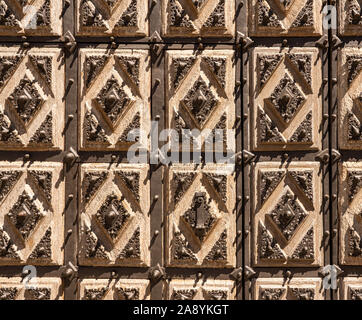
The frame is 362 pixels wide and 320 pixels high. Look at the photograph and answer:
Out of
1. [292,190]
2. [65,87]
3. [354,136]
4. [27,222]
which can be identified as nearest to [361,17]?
[354,136]

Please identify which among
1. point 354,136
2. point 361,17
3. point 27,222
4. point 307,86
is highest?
point 361,17

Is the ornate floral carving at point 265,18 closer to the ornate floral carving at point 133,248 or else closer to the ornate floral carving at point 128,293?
the ornate floral carving at point 133,248

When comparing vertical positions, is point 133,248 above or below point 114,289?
above

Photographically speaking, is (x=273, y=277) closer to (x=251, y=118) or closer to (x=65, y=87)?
(x=251, y=118)

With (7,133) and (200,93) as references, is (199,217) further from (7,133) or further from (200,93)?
(7,133)

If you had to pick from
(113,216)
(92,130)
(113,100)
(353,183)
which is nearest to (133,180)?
(113,216)

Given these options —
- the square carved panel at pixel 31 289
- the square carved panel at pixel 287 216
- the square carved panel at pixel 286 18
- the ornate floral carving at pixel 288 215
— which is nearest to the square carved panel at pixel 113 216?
the square carved panel at pixel 31 289
